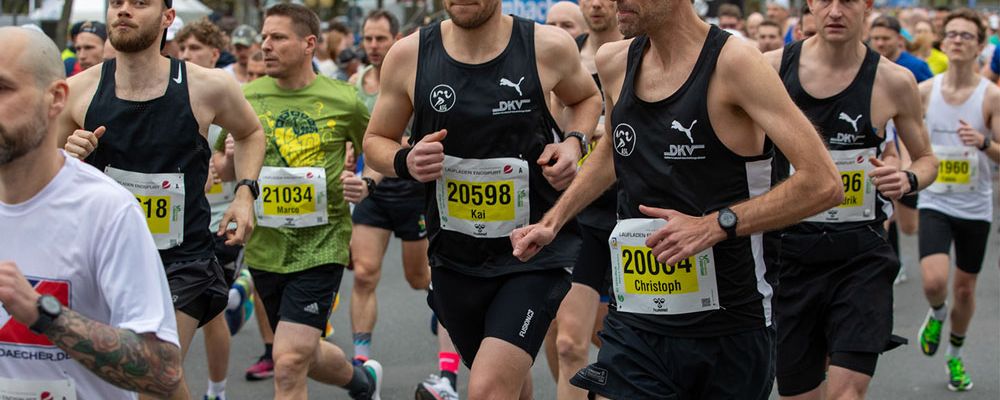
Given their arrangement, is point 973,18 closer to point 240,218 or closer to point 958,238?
point 958,238

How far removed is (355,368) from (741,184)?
3.35 metres

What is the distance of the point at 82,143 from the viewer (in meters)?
5.00

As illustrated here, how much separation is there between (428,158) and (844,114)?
5.80 ft

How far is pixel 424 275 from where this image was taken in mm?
9266

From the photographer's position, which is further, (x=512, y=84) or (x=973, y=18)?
(x=973, y=18)

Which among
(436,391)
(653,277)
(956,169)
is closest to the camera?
(653,277)

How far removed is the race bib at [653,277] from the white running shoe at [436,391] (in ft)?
9.07

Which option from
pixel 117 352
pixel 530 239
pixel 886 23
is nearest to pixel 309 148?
pixel 530 239

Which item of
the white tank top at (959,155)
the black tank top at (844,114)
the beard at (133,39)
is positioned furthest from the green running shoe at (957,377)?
the beard at (133,39)

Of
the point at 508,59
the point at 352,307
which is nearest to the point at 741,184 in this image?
the point at 508,59

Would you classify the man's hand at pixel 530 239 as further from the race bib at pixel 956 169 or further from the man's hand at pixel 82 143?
the race bib at pixel 956 169

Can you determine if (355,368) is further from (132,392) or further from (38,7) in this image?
(38,7)

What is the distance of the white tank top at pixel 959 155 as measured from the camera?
27.3 feet

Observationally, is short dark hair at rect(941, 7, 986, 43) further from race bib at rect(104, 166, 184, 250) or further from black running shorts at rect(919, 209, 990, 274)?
race bib at rect(104, 166, 184, 250)
